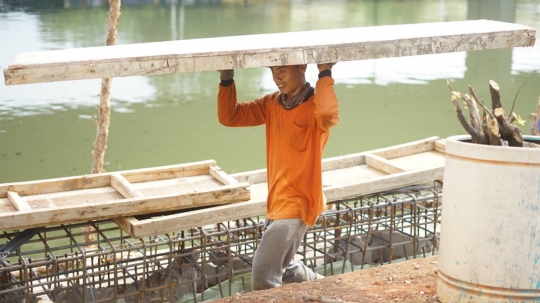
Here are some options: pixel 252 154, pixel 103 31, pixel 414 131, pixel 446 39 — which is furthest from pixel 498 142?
pixel 103 31

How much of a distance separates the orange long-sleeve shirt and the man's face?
10 centimetres

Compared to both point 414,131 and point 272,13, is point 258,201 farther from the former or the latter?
point 272,13

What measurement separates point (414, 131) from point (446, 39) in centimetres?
742

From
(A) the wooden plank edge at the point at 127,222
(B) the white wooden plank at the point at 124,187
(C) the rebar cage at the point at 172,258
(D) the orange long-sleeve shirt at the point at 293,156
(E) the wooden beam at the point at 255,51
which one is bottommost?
(C) the rebar cage at the point at 172,258

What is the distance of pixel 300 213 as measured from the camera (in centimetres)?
423

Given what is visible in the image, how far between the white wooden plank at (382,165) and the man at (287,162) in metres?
1.87

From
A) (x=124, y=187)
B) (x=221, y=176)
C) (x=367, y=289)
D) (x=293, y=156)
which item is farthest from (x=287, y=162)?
(x=124, y=187)

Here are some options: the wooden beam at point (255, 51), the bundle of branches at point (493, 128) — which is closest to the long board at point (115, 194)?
the wooden beam at point (255, 51)

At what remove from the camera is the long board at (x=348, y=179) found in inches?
189

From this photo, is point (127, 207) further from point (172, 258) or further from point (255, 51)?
point (255, 51)

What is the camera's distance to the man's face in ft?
13.4

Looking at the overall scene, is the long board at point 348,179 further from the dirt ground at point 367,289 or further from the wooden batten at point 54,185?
the dirt ground at point 367,289

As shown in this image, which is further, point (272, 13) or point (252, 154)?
point (272, 13)

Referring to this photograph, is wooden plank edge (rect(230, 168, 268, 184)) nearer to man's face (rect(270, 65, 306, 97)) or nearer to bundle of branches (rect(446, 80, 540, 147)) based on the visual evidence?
man's face (rect(270, 65, 306, 97))
